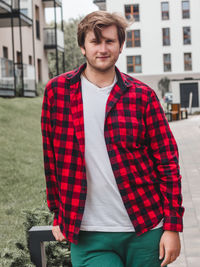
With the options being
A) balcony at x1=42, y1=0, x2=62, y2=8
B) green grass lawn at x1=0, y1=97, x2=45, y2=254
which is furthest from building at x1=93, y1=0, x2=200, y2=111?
green grass lawn at x1=0, y1=97, x2=45, y2=254

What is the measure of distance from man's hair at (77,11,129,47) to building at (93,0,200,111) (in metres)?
51.2

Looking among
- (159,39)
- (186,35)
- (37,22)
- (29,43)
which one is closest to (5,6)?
(29,43)

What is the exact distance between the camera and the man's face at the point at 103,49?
2.15 meters

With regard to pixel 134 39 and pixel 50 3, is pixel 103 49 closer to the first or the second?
pixel 50 3

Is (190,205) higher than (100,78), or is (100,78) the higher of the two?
(100,78)

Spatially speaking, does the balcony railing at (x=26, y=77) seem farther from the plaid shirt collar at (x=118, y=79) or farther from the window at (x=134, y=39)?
the window at (x=134, y=39)

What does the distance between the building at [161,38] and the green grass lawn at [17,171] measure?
39.5 meters

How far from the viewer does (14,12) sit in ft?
71.0

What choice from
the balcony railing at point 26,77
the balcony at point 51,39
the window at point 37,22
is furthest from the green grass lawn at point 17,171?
the balcony at point 51,39

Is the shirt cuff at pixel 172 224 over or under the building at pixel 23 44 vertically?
under

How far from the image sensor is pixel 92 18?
211cm

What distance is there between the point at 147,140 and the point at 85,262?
62cm

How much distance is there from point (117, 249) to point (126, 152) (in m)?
0.44

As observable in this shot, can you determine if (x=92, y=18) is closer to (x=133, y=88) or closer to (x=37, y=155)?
(x=133, y=88)
